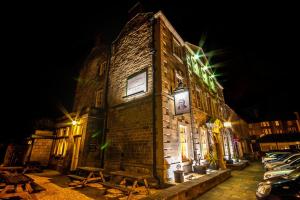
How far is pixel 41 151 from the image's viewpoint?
43.8 feet

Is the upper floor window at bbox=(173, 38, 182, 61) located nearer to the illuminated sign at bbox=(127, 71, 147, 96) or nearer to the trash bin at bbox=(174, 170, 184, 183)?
the illuminated sign at bbox=(127, 71, 147, 96)

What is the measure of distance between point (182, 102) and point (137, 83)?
3.36 metres

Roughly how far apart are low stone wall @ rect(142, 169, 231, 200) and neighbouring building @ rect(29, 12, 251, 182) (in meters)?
1.58

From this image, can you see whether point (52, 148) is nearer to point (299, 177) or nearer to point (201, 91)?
point (201, 91)

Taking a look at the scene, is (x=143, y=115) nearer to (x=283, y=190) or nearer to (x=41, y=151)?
(x=283, y=190)

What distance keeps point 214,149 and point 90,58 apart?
50.8ft

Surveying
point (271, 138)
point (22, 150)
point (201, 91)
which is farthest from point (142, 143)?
point (271, 138)

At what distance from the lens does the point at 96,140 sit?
10891mm

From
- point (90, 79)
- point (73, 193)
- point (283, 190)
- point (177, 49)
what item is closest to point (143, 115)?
point (73, 193)

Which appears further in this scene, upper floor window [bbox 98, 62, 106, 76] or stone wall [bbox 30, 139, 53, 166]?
upper floor window [bbox 98, 62, 106, 76]

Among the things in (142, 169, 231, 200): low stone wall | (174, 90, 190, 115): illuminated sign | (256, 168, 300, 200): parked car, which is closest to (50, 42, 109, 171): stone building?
(174, 90, 190, 115): illuminated sign

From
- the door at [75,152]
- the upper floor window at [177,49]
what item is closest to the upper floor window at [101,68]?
the door at [75,152]

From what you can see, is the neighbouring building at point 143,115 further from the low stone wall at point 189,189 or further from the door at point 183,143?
the low stone wall at point 189,189

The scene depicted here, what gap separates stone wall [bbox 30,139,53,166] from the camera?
13.0m
